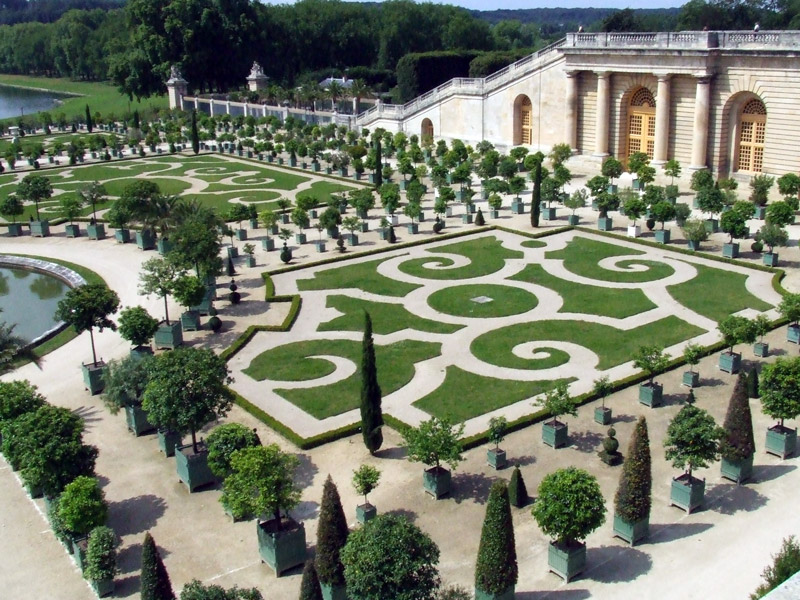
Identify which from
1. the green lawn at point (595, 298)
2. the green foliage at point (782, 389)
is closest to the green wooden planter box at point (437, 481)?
the green foliage at point (782, 389)

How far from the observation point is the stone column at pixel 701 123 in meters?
59.4

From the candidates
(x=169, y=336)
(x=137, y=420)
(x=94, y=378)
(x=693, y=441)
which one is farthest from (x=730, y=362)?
(x=94, y=378)

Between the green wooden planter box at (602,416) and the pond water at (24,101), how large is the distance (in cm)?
13451

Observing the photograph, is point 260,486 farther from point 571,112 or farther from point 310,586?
point 571,112

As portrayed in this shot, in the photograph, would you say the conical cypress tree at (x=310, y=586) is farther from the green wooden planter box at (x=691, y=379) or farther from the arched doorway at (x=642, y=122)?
the arched doorway at (x=642, y=122)

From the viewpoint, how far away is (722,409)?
95.5ft

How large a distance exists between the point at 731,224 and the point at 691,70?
1932 centimetres

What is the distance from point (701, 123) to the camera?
60062mm

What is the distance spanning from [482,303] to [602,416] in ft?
39.6

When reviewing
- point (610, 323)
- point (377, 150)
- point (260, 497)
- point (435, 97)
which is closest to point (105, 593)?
point (260, 497)

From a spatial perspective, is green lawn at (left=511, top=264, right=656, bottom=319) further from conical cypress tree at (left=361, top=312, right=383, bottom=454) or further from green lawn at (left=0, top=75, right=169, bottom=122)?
green lawn at (left=0, top=75, right=169, bottom=122)

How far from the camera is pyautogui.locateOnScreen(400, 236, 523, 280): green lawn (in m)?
44.1

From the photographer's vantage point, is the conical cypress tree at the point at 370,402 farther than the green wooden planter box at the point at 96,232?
No

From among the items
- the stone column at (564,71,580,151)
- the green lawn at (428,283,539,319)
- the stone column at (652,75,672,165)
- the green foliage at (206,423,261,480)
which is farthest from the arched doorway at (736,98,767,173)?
the green foliage at (206,423,261,480)
